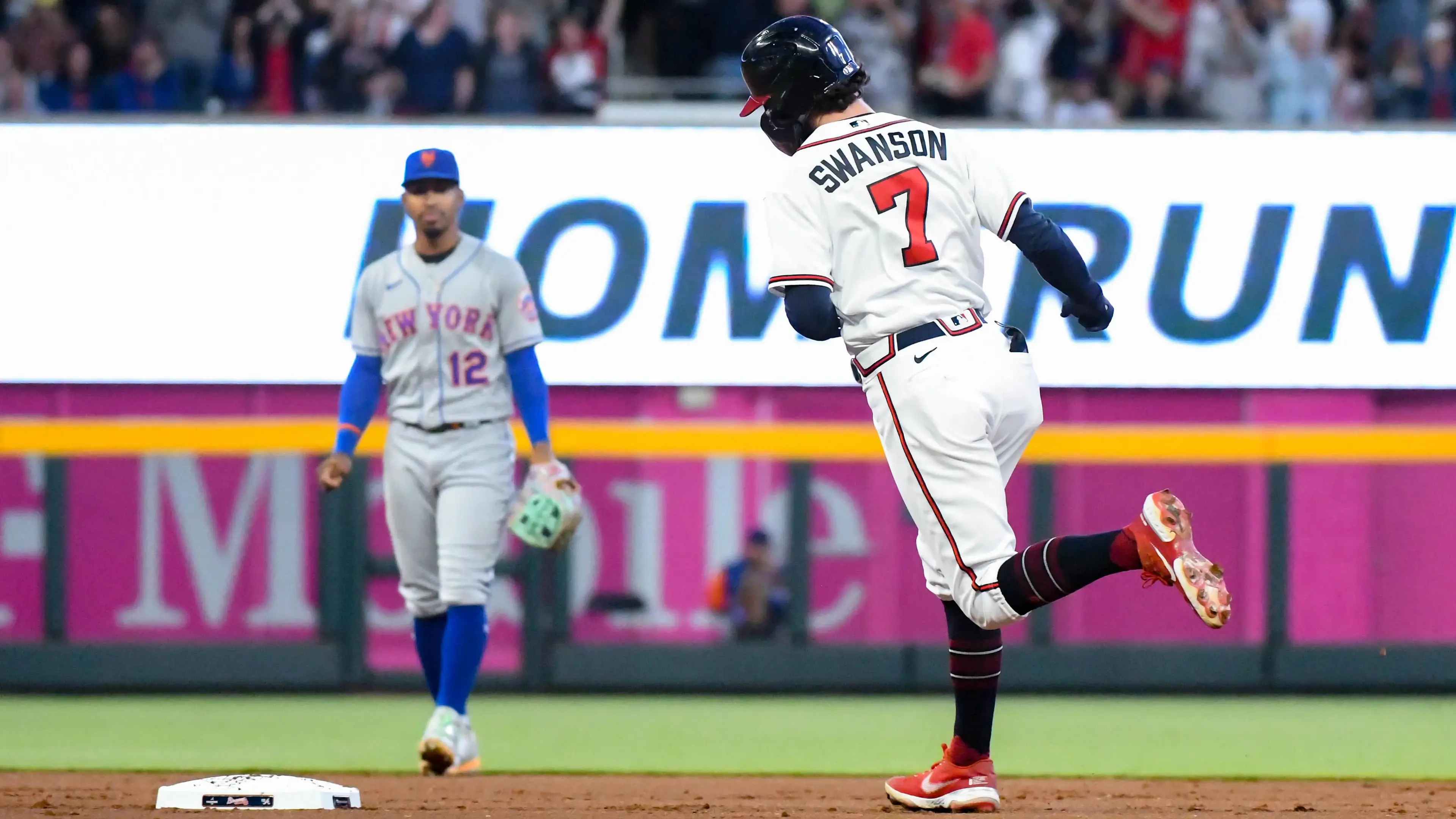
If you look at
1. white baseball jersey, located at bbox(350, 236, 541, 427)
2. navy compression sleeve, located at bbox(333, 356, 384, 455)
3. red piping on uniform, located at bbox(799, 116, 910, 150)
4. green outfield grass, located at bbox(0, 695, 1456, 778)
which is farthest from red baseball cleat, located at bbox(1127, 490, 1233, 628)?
navy compression sleeve, located at bbox(333, 356, 384, 455)

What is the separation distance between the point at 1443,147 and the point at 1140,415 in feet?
6.67

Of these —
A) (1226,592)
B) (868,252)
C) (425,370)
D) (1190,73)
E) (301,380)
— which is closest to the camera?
(1226,592)

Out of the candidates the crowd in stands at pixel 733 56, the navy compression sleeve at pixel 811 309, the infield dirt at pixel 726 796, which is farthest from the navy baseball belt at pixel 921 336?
the crowd in stands at pixel 733 56

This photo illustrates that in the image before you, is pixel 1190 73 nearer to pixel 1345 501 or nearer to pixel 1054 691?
pixel 1345 501

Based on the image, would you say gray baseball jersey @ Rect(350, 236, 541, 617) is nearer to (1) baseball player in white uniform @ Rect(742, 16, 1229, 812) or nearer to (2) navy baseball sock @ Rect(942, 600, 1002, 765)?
(1) baseball player in white uniform @ Rect(742, 16, 1229, 812)

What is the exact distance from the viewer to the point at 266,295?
10.3 metres

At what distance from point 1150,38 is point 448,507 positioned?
6.39 meters

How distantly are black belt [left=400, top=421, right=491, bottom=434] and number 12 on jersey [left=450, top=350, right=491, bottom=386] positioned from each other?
12 cm

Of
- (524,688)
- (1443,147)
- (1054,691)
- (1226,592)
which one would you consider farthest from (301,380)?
(1226,592)

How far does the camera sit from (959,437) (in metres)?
4.56

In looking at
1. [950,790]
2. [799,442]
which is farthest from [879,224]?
[799,442]

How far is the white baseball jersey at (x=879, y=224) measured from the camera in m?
4.64

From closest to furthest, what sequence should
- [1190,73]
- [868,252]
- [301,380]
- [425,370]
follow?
[868,252], [425,370], [301,380], [1190,73]

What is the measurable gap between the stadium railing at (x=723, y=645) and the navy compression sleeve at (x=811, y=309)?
4448 millimetres
